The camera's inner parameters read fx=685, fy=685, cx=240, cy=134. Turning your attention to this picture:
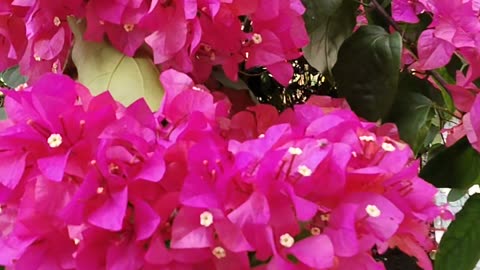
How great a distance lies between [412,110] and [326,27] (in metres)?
0.11

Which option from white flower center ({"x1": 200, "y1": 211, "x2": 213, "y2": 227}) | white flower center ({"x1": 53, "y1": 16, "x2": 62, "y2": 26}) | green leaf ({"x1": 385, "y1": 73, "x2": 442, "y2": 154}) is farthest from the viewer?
green leaf ({"x1": 385, "y1": 73, "x2": 442, "y2": 154})

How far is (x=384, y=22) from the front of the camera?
2.23 feet

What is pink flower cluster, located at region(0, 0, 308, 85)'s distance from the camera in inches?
17.9

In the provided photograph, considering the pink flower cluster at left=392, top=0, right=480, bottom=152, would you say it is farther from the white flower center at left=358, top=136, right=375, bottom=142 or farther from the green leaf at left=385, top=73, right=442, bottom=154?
the white flower center at left=358, top=136, right=375, bottom=142

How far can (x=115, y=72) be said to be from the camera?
19.2 inches

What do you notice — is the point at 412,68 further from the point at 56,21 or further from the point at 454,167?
the point at 56,21

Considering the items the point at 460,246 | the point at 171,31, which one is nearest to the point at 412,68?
the point at 460,246

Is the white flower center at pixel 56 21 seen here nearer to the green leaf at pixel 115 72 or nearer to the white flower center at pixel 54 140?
the green leaf at pixel 115 72

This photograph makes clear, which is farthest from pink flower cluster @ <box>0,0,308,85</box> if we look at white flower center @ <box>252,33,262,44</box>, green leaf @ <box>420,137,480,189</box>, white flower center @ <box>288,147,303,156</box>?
green leaf @ <box>420,137,480,189</box>

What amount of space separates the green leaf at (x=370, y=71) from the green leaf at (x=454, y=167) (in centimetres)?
12

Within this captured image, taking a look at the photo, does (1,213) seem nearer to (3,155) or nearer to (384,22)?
(3,155)

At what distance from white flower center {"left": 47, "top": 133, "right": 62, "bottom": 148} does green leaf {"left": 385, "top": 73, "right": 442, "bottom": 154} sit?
319mm

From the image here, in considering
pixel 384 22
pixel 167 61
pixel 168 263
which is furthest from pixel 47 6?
pixel 384 22

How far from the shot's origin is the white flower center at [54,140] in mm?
395
